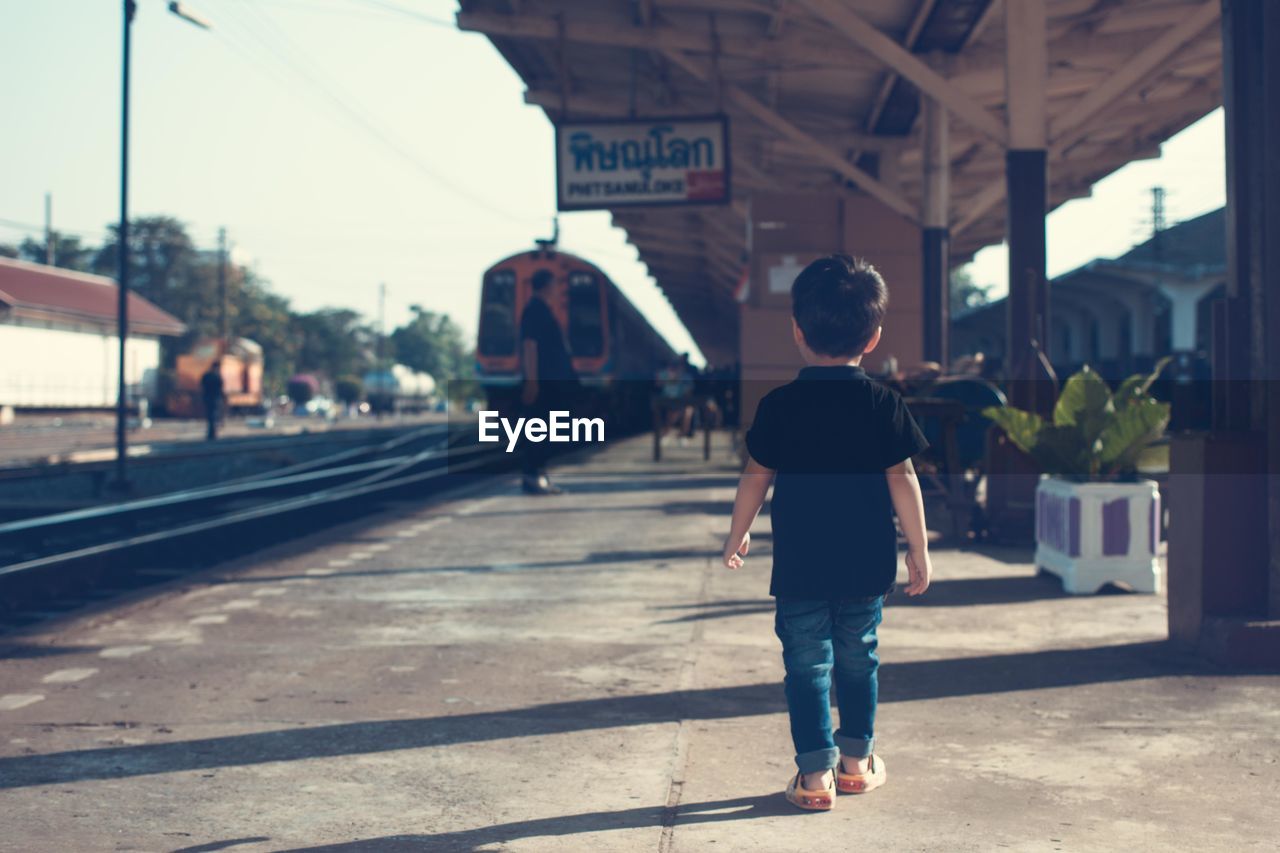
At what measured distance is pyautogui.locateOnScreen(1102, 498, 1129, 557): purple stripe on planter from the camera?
6.55 m

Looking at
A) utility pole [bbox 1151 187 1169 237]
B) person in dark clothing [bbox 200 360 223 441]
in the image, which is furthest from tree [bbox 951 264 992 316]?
person in dark clothing [bbox 200 360 223 441]

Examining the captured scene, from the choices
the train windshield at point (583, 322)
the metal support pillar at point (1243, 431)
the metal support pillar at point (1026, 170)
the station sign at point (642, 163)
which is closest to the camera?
the metal support pillar at point (1243, 431)

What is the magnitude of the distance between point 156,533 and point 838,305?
8.36 m

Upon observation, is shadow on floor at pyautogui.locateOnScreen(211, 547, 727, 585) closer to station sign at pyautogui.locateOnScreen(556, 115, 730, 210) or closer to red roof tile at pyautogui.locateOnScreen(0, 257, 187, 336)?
station sign at pyautogui.locateOnScreen(556, 115, 730, 210)

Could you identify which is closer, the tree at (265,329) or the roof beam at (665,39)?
the roof beam at (665,39)

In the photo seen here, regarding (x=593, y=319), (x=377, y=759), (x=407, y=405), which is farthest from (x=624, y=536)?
(x=407, y=405)

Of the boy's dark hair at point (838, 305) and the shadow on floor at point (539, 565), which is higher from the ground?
the boy's dark hair at point (838, 305)

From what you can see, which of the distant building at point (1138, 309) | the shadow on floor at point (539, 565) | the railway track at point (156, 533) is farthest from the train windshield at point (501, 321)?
the shadow on floor at point (539, 565)

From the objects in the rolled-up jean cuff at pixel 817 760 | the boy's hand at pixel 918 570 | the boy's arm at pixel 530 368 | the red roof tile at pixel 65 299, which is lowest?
the rolled-up jean cuff at pixel 817 760

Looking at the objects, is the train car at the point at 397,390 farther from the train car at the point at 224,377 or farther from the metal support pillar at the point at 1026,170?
the metal support pillar at the point at 1026,170

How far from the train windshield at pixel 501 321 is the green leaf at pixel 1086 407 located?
16.6 metres

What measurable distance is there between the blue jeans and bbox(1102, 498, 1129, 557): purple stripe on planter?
3.60 metres

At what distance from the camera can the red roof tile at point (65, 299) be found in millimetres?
47688

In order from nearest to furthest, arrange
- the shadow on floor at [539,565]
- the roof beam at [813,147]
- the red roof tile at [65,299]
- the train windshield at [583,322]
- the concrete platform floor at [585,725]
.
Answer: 1. the concrete platform floor at [585,725]
2. the shadow on floor at [539,565]
3. the roof beam at [813,147]
4. the train windshield at [583,322]
5. the red roof tile at [65,299]
